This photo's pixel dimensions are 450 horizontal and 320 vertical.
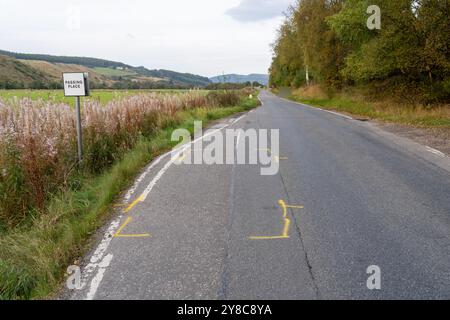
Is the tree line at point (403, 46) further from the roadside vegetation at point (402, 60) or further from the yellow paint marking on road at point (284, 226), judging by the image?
the yellow paint marking on road at point (284, 226)

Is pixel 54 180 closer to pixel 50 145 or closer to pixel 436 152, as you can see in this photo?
pixel 50 145

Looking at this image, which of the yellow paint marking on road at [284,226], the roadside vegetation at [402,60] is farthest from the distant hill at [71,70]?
the yellow paint marking on road at [284,226]

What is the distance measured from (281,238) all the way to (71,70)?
115 m

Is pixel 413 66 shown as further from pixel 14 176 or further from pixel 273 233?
pixel 14 176

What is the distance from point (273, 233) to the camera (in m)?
4.20

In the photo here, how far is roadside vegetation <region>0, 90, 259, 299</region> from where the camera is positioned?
366 cm

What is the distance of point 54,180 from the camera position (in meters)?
6.18

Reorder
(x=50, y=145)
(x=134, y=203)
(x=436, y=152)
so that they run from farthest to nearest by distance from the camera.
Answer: (x=436, y=152)
(x=50, y=145)
(x=134, y=203)

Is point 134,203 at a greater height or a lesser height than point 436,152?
lesser

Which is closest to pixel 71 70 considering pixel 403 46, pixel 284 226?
pixel 403 46

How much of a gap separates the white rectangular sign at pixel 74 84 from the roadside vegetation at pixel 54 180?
1.02 m
